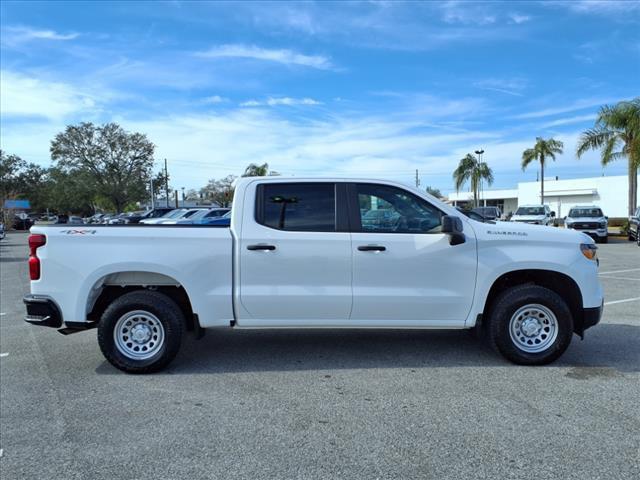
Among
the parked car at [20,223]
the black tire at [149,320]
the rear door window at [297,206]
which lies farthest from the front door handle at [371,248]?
the parked car at [20,223]

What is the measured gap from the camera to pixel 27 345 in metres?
6.14

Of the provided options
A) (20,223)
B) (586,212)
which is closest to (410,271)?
(586,212)

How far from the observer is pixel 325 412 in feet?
13.1

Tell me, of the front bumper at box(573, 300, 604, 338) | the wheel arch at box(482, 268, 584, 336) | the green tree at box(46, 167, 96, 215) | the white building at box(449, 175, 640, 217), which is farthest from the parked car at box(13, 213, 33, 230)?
the front bumper at box(573, 300, 604, 338)

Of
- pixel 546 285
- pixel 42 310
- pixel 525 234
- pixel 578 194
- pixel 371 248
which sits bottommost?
pixel 42 310

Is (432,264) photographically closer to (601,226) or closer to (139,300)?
(139,300)

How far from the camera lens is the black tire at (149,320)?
15.9ft

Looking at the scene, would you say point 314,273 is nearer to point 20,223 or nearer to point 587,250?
point 587,250

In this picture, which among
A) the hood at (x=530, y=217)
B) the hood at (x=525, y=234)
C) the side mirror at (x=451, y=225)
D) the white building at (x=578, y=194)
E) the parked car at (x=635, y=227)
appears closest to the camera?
the side mirror at (x=451, y=225)

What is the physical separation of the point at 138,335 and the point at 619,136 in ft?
96.4

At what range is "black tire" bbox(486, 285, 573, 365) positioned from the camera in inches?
193

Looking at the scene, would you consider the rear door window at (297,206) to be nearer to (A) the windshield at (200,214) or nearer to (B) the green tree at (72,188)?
(A) the windshield at (200,214)

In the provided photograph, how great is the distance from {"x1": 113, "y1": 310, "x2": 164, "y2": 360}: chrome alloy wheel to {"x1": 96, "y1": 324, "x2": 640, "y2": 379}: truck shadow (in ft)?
0.98

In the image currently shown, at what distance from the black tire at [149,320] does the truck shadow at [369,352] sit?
0.69ft
